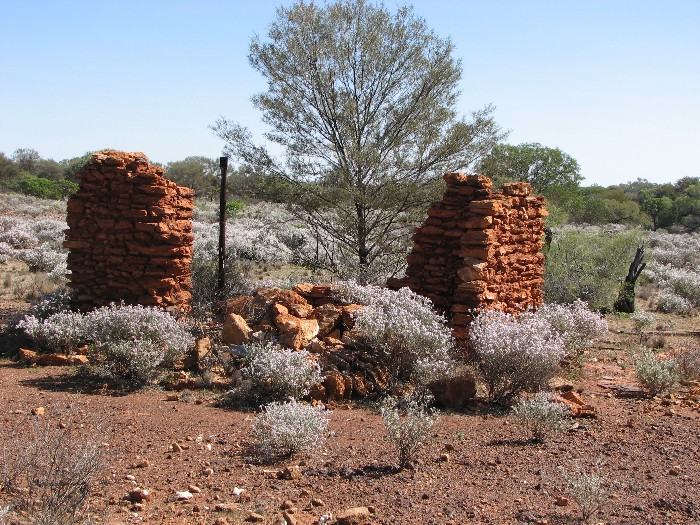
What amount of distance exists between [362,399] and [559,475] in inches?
112

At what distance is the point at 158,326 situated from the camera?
8.66m

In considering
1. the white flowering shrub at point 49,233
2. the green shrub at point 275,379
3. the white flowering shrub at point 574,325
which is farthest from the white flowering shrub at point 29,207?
the green shrub at point 275,379

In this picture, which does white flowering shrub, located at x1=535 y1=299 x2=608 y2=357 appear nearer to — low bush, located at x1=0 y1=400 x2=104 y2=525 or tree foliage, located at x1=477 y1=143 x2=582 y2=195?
low bush, located at x1=0 y1=400 x2=104 y2=525

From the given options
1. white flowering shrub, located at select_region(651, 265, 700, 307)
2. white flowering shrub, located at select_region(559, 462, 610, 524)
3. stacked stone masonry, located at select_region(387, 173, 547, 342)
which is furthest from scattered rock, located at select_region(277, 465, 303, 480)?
white flowering shrub, located at select_region(651, 265, 700, 307)

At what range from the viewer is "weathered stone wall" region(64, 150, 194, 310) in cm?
1076

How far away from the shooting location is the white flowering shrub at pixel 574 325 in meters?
10.2

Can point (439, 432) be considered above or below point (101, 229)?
below

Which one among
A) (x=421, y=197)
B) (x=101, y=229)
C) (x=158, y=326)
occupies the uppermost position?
(x=421, y=197)

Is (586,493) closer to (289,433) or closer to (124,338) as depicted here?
(289,433)

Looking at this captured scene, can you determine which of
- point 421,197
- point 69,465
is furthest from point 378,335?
point 421,197

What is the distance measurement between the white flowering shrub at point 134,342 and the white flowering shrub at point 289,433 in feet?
8.84

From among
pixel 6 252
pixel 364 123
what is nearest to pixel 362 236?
pixel 364 123

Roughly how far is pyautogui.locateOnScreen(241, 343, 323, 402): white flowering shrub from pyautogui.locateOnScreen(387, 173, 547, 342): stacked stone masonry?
2718 mm

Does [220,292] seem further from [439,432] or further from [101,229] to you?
[439,432]
